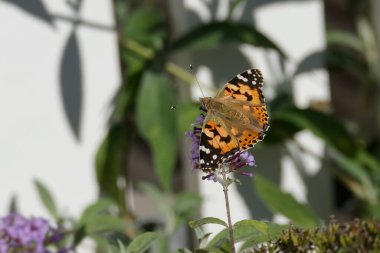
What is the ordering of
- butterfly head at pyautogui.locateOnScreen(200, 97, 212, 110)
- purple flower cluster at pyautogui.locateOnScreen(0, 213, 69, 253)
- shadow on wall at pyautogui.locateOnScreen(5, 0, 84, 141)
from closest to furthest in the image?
butterfly head at pyautogui.locateOnScreen(200, 97, 212, 110), purple flower cluster at pyautogui.locateOnScreen(0, 213, 69, 253), shadow on wall at pyautogui.locateOnScreen(5, 0, 84, 141)

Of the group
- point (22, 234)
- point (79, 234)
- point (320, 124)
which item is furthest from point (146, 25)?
point (22, 234)

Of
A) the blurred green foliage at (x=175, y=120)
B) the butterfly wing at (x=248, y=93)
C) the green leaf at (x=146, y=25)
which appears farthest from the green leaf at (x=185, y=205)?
the butterfly wing at (x=248, y=93)

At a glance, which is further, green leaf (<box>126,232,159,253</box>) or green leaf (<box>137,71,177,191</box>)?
green leaf (<box>137,71,177,191</box>)

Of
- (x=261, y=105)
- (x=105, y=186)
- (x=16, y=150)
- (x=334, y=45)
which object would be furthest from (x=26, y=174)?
(x=334, y=45)

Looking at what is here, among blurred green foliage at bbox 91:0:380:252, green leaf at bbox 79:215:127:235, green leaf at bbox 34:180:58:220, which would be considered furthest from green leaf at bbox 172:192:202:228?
green leaf at bbox 34:180:58:220

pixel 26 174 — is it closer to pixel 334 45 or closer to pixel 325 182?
pixel 325 182

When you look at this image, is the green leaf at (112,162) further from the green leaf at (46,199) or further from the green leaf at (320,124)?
the green leaf at (320,124)

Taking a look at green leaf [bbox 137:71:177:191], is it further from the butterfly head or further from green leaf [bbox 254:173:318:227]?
the butterfly head

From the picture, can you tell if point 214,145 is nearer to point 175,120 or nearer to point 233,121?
point 233,121
